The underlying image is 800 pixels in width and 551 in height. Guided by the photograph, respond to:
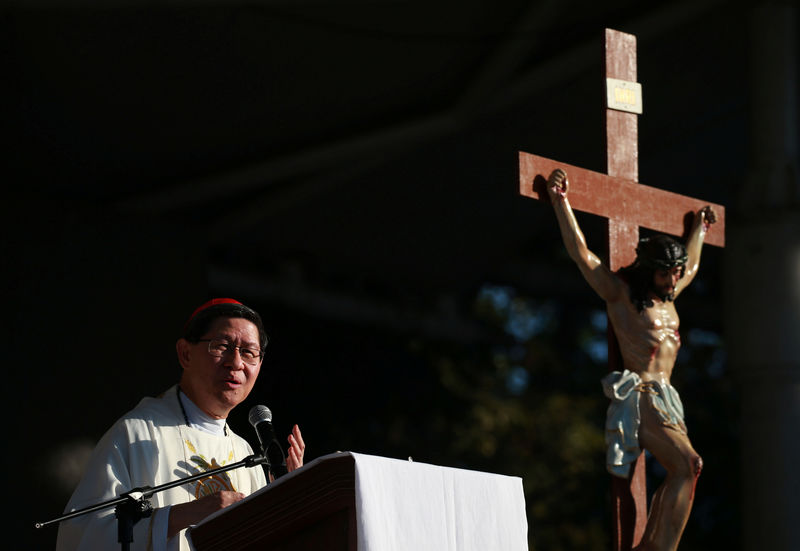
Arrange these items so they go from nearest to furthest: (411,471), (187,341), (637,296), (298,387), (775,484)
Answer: (411,471)
(187,341)
(637,296)
(775,484)
(298,387)

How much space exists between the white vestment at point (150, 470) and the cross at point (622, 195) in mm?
1375

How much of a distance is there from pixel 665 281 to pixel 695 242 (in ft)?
1.34

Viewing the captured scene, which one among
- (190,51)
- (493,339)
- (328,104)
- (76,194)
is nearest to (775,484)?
(328,104)

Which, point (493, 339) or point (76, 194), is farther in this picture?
point (493, 339)

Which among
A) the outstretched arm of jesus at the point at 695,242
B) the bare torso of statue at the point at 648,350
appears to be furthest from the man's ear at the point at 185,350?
the outstretched arm of jesus at the point at 695,242

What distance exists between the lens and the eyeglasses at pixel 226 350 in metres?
3.92

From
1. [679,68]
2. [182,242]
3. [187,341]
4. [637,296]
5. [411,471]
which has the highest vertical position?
[679,68]

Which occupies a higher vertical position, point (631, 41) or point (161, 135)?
point (161, 135)

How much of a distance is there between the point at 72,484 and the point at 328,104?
320 cm

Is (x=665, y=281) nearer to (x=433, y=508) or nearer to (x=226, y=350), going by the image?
(x=226, y=350)

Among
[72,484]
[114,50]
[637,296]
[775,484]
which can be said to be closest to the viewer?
[637,296]

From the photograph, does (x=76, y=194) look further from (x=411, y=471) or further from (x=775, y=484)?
(x=411, y=471)

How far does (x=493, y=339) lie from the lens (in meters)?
15.9

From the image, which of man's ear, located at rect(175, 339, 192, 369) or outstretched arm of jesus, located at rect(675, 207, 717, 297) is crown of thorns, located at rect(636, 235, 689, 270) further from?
man's ear, located at rect(175, 339, 192, 369)
